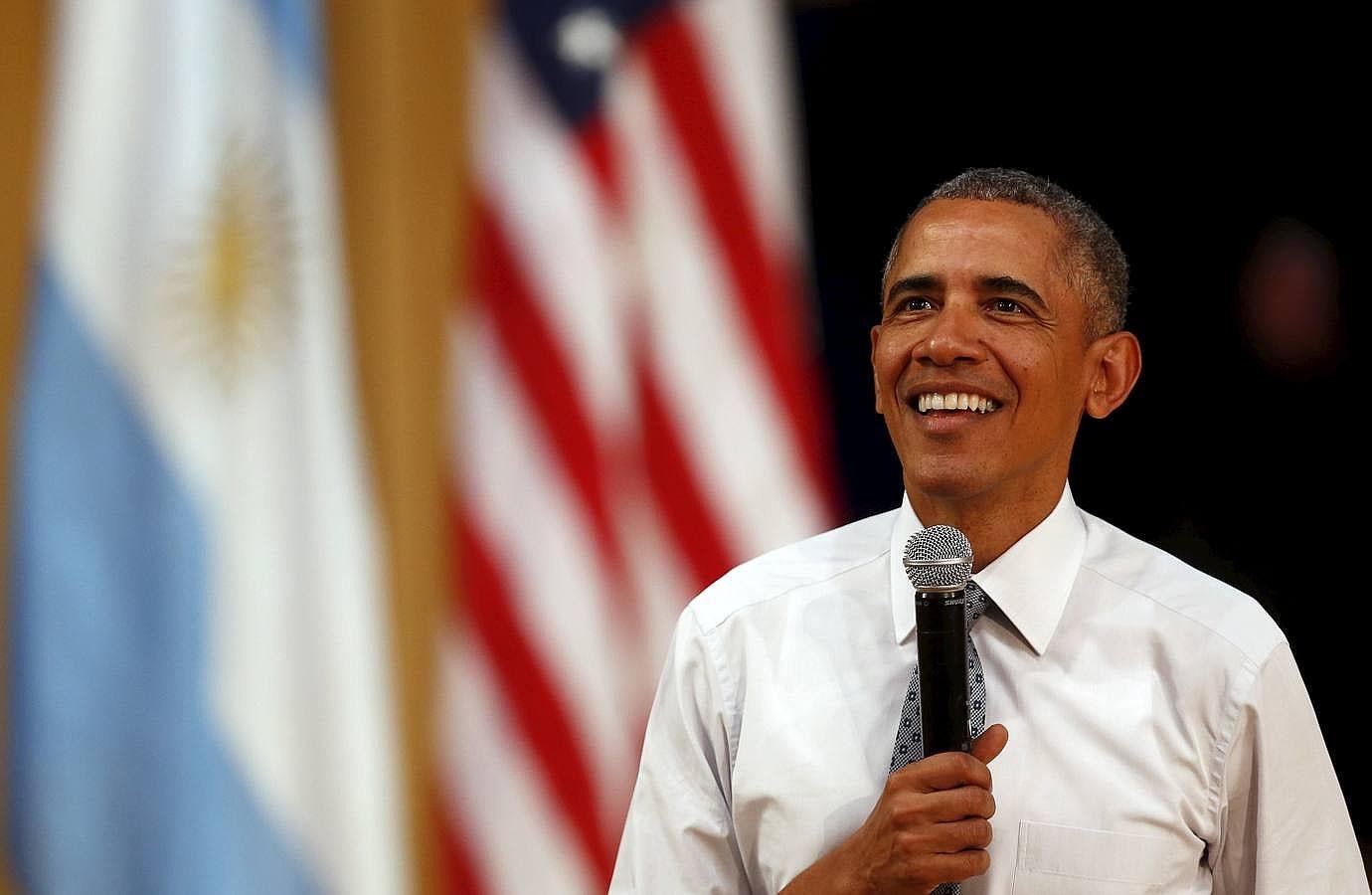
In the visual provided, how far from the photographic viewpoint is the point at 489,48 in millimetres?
2408

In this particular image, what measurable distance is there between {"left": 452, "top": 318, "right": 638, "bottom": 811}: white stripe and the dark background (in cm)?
94

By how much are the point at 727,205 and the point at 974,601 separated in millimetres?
Answer: 1182

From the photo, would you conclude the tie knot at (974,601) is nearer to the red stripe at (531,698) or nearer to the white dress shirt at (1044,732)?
the white dress shirt at (1044,732)

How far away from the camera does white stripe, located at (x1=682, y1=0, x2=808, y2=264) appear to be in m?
2.48

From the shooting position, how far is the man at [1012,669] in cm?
136

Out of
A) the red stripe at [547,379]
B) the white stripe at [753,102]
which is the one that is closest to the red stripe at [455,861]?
the red stripe at [547,379]

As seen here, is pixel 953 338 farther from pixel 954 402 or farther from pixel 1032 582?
pixel 1032 582

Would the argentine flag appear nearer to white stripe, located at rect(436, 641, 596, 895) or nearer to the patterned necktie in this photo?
white stripe, located at rect(436, 641, 596, 895)

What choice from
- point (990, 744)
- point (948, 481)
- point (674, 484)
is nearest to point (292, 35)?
point (674, 484)

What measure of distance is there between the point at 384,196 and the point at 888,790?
1.66 meters

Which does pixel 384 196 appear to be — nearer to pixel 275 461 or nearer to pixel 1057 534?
pixel 275 461

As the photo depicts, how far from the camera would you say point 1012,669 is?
1.44 metres

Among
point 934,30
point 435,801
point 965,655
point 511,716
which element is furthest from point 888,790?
point 934,30

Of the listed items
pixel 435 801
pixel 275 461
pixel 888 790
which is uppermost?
pixel 275 461
